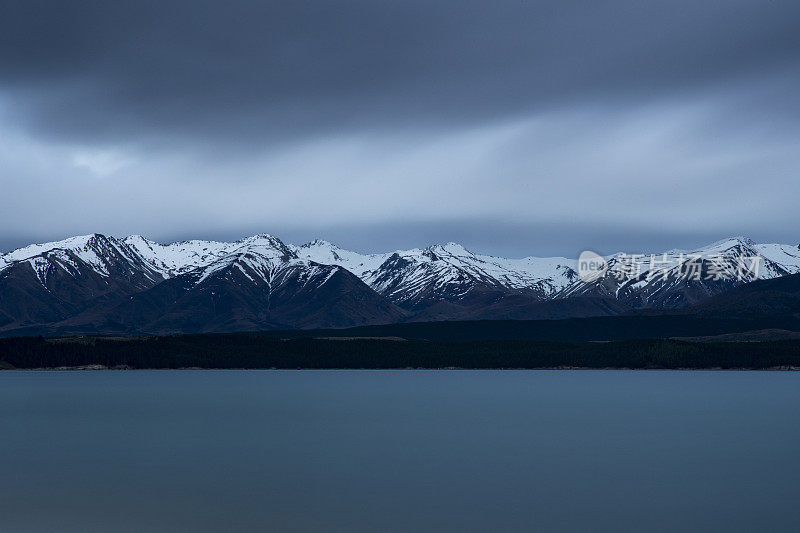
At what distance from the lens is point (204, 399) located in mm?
168875

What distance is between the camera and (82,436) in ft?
329

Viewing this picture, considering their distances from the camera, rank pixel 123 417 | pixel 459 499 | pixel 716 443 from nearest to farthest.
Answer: pixel 459 499 < pixel 716 443 < pixel 123 417

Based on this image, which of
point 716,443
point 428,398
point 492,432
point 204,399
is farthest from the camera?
point 428,398

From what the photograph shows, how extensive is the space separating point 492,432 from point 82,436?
45409 millimetres

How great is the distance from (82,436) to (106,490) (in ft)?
128

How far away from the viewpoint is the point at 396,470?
75375mm

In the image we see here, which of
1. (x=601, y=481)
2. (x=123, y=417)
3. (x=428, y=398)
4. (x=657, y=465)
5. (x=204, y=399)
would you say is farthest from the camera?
(x=428, y=398)

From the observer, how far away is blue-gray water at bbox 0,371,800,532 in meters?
55.0

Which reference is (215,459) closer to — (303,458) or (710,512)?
(303,458)

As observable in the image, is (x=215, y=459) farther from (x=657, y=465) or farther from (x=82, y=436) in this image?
(x=657, y=465)

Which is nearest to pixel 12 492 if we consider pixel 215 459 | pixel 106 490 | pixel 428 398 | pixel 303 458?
pixel 106 490

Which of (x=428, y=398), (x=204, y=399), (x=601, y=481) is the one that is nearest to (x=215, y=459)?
(x=601, y=481)

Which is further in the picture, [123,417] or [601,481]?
[123,417]

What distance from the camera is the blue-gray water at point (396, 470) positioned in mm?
55031
